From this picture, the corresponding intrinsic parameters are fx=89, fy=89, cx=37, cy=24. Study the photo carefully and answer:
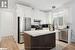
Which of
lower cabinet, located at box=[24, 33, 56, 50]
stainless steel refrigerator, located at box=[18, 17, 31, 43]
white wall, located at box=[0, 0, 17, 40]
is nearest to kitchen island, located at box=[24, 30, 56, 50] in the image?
lower cabinet, located at box=[24, 33, 56, 50]

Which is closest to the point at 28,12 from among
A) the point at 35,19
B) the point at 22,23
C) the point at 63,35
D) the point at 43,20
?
the point at 22,23

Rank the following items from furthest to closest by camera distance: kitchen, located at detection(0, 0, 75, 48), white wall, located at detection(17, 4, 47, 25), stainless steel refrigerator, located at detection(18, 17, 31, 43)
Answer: white wall, located at detection(17, 4, 47, 25), stainless steel refrigerator, located at detection(18, 17, 31, 43), kitchen, located at detection(0, 0, 75, 48)

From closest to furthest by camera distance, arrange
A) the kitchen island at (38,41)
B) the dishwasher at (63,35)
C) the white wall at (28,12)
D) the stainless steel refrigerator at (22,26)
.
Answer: the kitchen island at (38,41)
the stainless steel refrigerator at (22,26)
the white wall at (28,12)
the dishwasher at (63,35)

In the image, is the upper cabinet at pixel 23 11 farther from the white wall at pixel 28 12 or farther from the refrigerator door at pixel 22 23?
the refrigerator door at pixel 22 23

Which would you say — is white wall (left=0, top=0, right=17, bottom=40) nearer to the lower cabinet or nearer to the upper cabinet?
the lower cabinet

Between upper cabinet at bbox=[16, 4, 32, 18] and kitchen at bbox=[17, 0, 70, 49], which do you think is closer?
upper cabinet at bbox=[16, 4, 32, 18]

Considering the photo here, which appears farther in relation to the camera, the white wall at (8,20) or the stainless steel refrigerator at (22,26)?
the stainless steel refrigerator at (22,26)

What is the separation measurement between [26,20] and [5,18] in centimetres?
238

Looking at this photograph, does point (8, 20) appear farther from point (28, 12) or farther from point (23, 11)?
point (28, 12)

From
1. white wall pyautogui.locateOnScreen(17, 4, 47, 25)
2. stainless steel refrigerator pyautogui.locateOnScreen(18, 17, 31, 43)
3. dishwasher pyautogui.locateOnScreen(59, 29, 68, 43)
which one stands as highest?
white wall pyautogui.locateOnScreen(17, 4, 47, 25)

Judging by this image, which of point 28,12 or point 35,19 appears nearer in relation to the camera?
point 28,12

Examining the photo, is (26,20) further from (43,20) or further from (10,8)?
(43,20)

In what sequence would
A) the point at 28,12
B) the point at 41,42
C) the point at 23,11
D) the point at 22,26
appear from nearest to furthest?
the point at 41,42, the point at 22,26, the point at 23,11, the point at 28,12

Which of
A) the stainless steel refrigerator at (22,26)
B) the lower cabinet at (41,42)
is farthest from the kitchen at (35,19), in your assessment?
the lower cabinet at (41,42)
